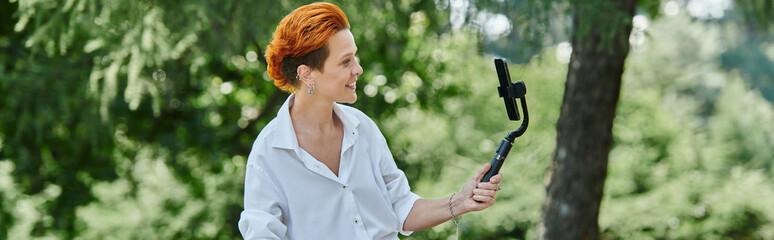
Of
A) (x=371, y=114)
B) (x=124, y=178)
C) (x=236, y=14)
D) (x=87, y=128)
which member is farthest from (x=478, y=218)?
(x=236, y=14)

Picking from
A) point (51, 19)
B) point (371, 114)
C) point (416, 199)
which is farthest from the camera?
point (371, 114)

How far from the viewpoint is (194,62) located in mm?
4172

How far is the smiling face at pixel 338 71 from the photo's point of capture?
66.8 inches

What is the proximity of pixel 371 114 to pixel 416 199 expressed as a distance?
3794 mm

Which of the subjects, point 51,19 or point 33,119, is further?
point 33,119

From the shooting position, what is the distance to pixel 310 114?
1.80 metres

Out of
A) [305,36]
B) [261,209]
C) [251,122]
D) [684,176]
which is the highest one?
[684,176]

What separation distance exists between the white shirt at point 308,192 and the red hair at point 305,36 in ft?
0.44

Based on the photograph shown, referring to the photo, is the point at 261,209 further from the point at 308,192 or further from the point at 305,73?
the point at 305,73

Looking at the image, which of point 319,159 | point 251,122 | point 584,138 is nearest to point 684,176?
point 251,122

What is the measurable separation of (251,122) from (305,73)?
4481 mm

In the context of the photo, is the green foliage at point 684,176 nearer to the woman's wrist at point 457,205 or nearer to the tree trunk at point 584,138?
the tree trunk at point 584,138

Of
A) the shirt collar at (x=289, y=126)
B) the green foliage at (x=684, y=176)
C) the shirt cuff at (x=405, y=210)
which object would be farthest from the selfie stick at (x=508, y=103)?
the green foliage at (x=684, y=176)

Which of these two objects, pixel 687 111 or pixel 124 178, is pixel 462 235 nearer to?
pixel 124 178
